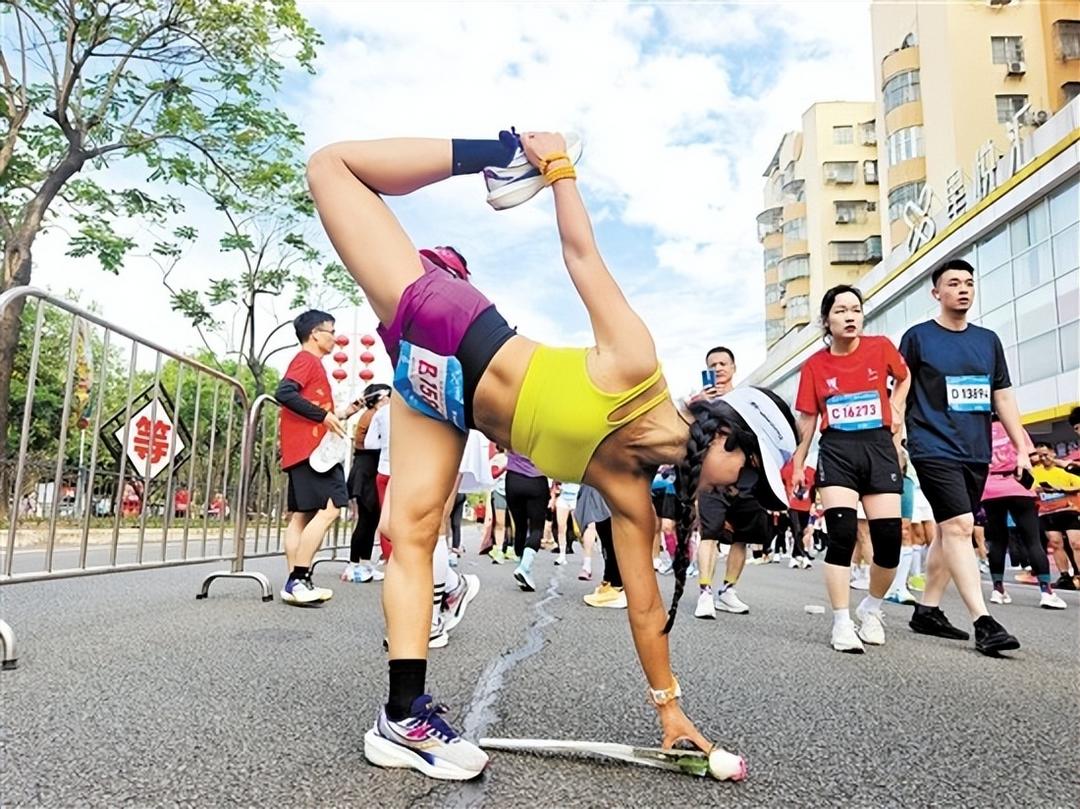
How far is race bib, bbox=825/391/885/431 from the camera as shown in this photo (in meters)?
4.50

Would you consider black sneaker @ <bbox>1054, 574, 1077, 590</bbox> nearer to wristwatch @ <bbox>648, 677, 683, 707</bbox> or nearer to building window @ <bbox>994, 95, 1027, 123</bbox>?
wristwatch @ <bbox>648, 677, 683, 707</bbox>

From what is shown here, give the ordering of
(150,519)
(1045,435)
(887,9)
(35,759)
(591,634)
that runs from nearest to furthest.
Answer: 1. (35,759)
2. (591,634)
3. (150,519)
4. (1045,435)
5. (887,9)

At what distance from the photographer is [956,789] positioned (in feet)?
6.57

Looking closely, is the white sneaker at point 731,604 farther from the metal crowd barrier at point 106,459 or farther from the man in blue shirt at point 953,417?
the metal crowd barrier at point 106,459

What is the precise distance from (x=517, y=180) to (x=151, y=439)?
11.9 feet

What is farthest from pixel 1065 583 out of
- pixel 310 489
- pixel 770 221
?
pixel 770 221

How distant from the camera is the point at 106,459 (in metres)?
4.83

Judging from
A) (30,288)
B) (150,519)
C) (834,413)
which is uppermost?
(30,288)

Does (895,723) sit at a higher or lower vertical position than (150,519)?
lower

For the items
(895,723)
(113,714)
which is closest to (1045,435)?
(895,723)

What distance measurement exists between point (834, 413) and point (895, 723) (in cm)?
229

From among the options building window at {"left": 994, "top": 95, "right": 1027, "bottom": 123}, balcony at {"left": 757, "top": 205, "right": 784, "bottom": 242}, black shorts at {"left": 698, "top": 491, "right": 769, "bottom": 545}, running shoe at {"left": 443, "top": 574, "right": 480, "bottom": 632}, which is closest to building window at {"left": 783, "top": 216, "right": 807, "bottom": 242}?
balcony at {"left": 757, "top": 205, "right": 784, "bottom": 242}

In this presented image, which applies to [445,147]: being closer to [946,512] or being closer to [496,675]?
[496,675]

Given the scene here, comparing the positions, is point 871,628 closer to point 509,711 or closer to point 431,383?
point 509,711
